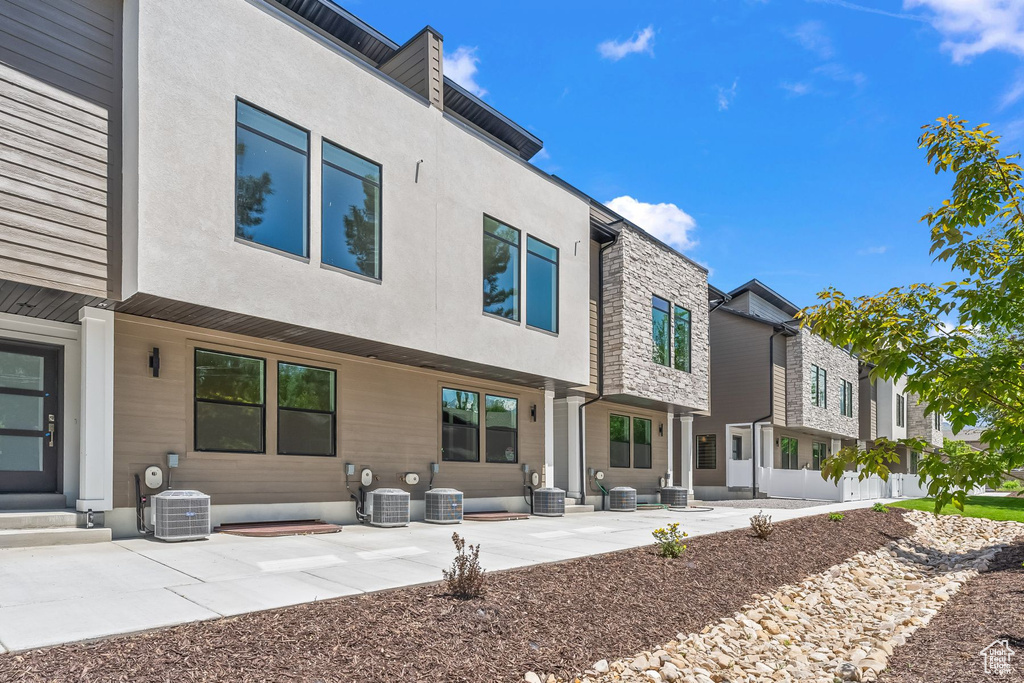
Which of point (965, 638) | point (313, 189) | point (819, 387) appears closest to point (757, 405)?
→ point (819, 387)

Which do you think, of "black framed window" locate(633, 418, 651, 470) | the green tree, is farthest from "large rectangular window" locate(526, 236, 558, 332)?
the green tree

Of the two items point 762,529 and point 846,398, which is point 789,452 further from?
point 762,529

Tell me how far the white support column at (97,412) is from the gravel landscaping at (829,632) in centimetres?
627

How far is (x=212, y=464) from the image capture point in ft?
31.8

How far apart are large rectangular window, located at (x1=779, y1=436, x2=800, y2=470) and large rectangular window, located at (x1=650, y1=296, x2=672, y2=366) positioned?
11.9m

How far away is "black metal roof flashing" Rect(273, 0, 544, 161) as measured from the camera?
13281 millimetres

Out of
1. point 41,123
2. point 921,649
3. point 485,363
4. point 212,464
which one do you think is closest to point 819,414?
point 485,363

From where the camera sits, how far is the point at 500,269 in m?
13.2

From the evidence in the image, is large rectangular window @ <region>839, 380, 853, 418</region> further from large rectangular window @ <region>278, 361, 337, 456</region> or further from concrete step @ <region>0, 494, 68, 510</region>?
concrete step @ <region>0, 494, 68, 510</region>

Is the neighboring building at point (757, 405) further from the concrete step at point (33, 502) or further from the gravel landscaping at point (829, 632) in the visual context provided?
the concrete step at point (33, 502)

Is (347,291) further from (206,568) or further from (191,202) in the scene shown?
(206,568)

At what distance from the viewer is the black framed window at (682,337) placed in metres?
18.6

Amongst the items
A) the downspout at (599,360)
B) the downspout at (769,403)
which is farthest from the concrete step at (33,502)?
the downspout at (769,403)

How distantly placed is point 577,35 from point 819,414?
19.7 metres
